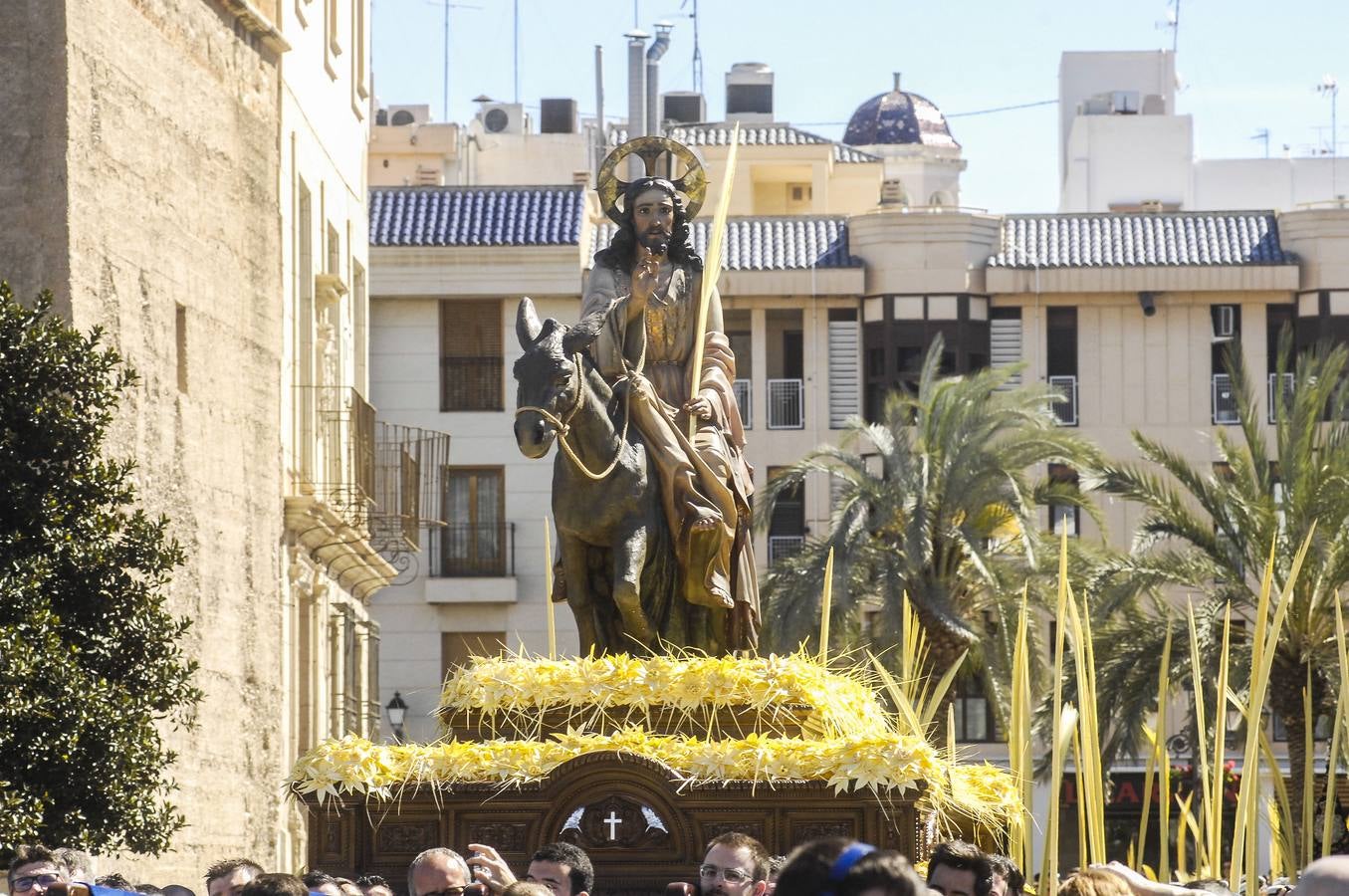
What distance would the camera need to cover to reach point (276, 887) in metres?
8.77

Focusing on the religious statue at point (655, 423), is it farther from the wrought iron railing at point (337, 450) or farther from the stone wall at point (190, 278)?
the wrought iron railing at point (337, 450)

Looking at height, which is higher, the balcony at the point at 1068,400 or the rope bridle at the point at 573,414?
the balcony at the point at 1068,400

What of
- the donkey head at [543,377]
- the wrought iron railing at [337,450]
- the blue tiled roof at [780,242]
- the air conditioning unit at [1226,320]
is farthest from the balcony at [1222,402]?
the donkey head at [543,377]

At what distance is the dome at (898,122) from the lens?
8112cm

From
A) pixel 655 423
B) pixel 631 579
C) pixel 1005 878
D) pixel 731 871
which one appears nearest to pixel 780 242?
pixel 655 423

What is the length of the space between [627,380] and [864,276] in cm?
3527

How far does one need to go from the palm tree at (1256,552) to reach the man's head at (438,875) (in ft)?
73.1

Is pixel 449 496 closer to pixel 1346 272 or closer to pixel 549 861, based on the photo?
pixel 1346 272

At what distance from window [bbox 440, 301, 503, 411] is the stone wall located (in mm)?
19488

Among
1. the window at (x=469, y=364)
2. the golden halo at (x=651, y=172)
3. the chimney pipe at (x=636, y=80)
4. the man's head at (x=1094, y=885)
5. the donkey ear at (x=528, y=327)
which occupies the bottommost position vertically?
the man's head at (x=1094, y=885)

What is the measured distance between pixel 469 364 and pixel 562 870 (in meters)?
40.0

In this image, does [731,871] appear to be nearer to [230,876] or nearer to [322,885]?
[322,885]

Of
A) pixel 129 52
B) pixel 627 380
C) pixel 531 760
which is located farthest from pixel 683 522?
pixel 129 52

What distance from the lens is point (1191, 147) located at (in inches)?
2410
